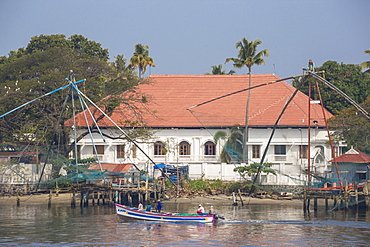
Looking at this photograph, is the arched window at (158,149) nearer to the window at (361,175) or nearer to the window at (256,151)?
Result: the window at (256,151)

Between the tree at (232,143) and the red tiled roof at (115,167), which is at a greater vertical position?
the tree at (232,143)

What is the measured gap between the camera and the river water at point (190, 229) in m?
31.9

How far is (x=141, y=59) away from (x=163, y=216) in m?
41.8

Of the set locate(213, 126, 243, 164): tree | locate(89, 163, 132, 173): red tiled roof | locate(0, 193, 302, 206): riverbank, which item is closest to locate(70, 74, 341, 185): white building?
locate(89, 163, 132, 173): red tiled roof

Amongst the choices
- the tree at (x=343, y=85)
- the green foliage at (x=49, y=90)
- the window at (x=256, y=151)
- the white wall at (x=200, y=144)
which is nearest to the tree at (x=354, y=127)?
the white wall at (x=200, y=144)

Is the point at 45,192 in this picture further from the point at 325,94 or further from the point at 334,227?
the point at 325,94

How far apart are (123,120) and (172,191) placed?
1296 centimetres

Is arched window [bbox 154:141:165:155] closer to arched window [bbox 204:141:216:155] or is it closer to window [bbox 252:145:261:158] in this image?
arched window [bbox 204:141:216:155]

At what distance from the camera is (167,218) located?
37.9 meters

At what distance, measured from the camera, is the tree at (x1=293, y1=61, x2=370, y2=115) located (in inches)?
2721

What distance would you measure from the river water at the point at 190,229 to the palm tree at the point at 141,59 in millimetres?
34371

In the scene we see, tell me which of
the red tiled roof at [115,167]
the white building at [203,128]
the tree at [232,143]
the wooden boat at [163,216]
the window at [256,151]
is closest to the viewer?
the wooden boat at [163,216]

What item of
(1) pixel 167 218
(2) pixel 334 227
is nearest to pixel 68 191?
(1) pixel 167 218

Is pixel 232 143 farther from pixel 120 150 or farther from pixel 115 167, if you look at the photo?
pixel 120 150
